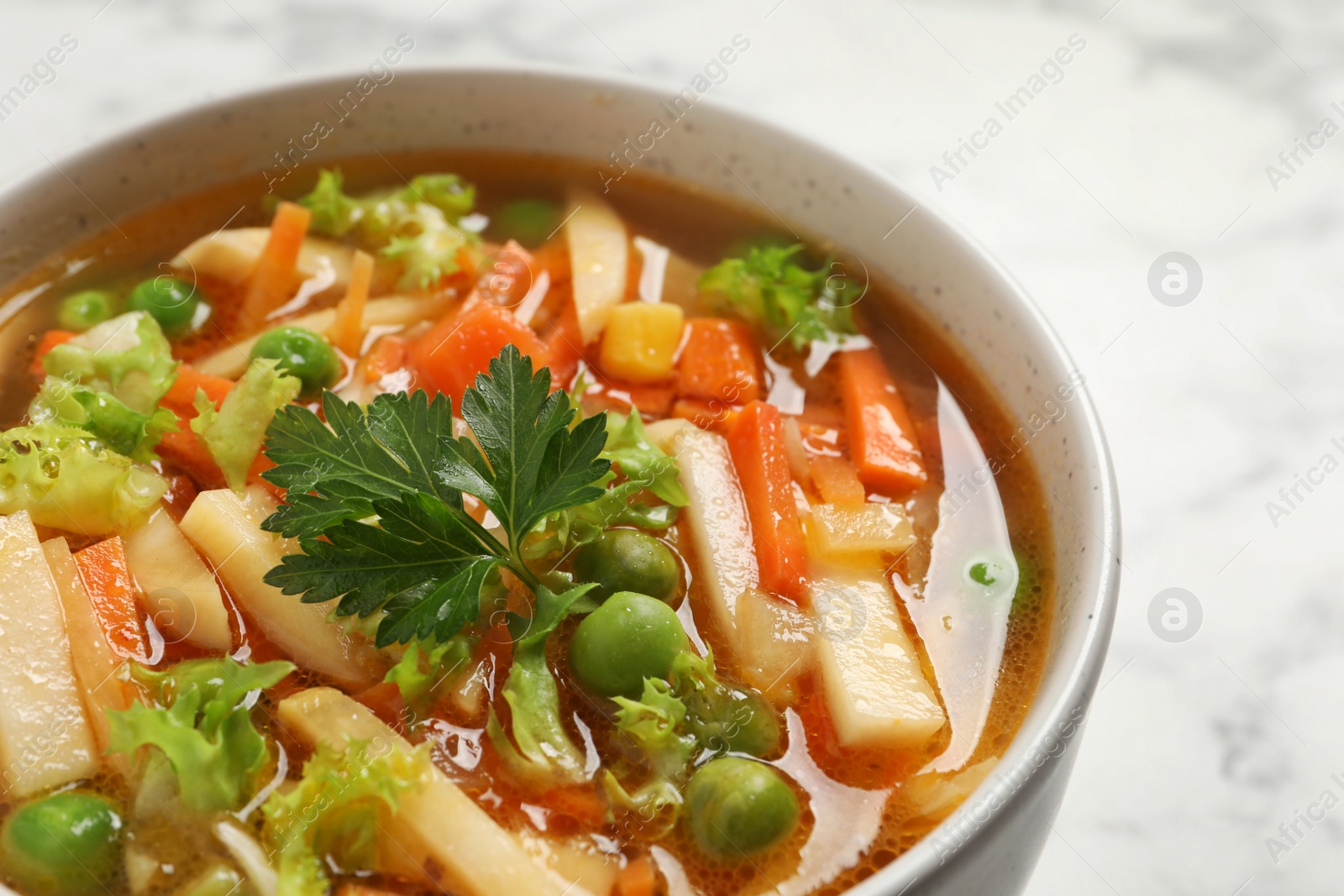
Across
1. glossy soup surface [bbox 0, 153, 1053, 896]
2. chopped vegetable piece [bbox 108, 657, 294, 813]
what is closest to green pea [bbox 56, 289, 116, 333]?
glossy soup surface [bbox 0, 153, 1053, 896]

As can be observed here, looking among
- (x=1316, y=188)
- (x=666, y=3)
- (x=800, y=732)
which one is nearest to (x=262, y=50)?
(x=666, y=3)

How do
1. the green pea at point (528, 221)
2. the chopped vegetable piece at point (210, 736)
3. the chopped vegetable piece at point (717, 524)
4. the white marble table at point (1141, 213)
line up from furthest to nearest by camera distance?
the green pea at point (528, 221), the white marble table at point (1141, 213), the chopped vegetable piece at point (717, 524), the chopped vegetable piece at point (210, 736)

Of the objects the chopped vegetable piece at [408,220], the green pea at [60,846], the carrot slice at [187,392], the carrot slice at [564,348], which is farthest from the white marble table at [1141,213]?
the green pea at [60,846]

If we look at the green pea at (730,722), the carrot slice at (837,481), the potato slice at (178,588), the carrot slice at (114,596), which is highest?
the carrot slice at (837,481)

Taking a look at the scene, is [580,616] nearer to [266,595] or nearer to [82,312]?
[266,595]

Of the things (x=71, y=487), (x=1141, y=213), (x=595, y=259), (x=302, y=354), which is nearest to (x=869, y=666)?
(x=595, y=259)

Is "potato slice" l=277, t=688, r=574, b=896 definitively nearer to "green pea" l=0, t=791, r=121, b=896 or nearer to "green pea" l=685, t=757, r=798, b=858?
"green pea" l=685, t=757, r=798, b=858

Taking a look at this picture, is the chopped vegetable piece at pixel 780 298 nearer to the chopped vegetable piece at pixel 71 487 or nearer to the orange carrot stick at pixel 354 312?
the orange carrot stick at pixel 354 312
